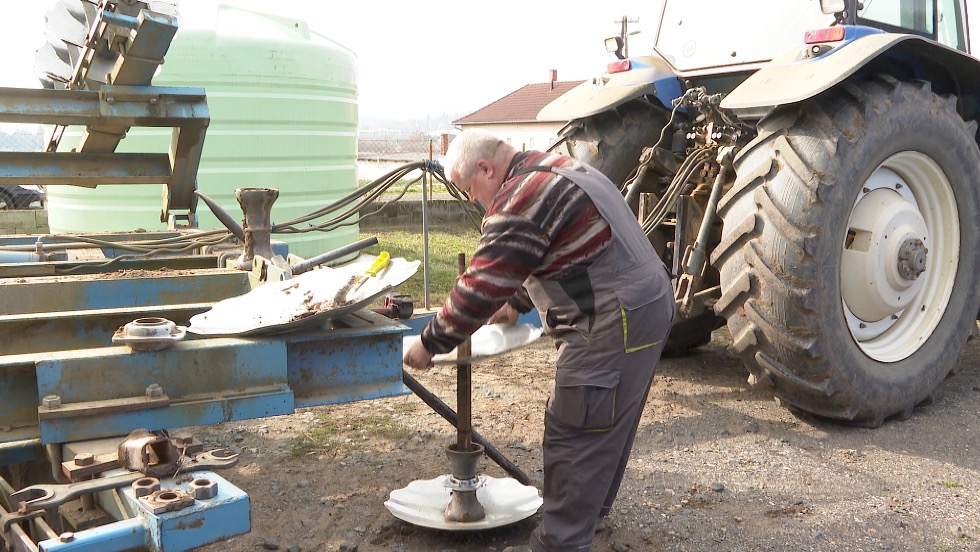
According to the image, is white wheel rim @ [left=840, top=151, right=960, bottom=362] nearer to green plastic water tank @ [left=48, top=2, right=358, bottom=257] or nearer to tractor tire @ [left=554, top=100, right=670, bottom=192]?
tractor tire @ [left=554, top=100, right=670, bottom=192]

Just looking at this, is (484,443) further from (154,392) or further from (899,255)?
(899,255)

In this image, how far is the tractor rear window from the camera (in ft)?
14.6

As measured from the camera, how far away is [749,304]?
149 inches

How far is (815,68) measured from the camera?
3.78 metres

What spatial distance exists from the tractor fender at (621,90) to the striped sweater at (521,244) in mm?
2364

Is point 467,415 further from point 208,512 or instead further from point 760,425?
point 760,425

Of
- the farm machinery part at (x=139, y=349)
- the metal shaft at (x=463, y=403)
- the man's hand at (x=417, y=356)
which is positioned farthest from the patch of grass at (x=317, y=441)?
the man's hand at (x=417, y=356)

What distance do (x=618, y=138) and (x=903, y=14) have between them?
5.56 ft

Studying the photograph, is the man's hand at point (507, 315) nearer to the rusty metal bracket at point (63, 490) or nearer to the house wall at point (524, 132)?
the rusty metal bracket at point (63, 490)

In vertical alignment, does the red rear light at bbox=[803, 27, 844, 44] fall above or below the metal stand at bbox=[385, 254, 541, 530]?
above

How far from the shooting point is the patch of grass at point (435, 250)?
7.26 m

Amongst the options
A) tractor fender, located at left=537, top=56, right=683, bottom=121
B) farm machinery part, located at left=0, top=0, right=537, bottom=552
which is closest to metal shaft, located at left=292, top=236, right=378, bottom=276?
farm machinery part, located at left=0, top=0, right=537, bottom=552

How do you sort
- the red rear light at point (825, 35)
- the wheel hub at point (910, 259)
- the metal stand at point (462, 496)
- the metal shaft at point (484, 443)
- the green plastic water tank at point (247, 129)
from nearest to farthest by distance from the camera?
the metal stand at point (462, 496) → the metal shaft at point (484, 443) → the red rear light at point (825, 35) → the wheel hub at point (910, 259) → the green plastic water tank at point (247, 129)

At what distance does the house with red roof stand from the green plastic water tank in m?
24.0
